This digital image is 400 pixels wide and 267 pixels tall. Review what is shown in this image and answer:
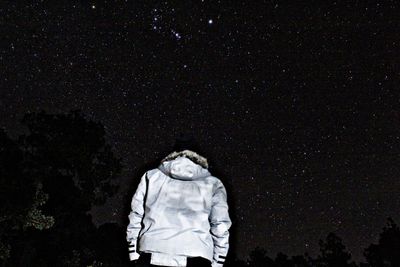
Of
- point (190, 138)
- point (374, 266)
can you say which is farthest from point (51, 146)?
point (374, 266)

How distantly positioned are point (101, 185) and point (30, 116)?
166 inches

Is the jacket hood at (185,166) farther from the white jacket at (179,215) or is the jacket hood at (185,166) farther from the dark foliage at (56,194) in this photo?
the dark foliage at (56,194)

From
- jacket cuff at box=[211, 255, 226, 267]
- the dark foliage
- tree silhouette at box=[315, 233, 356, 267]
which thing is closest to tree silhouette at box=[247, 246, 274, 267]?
tree silhouette at box=[315, 233, 356, 267]

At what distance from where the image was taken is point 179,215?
3453mm

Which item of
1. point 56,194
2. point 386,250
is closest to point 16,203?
point 56,194

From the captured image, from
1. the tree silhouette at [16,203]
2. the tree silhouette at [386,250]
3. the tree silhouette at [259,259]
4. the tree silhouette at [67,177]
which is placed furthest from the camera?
the tree silhouette at [259,259]

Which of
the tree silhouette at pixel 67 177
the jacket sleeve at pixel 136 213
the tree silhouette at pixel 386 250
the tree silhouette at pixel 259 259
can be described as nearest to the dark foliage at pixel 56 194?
the tree silhouette at pixel 67 177

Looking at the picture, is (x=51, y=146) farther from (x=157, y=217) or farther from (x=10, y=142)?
(x=157, y=217)

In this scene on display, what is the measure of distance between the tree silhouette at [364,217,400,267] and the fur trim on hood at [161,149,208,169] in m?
45.7

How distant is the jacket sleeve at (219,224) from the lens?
356 cm

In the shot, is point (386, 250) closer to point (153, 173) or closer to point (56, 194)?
point (56, 194)

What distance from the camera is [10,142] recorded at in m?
18.6

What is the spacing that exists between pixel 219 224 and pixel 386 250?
4677cm

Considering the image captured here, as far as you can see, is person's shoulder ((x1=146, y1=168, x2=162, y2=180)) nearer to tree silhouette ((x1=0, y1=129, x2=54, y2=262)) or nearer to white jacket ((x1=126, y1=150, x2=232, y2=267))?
white jacket ((x1=126, y1=150, x2=232, y2=267))
